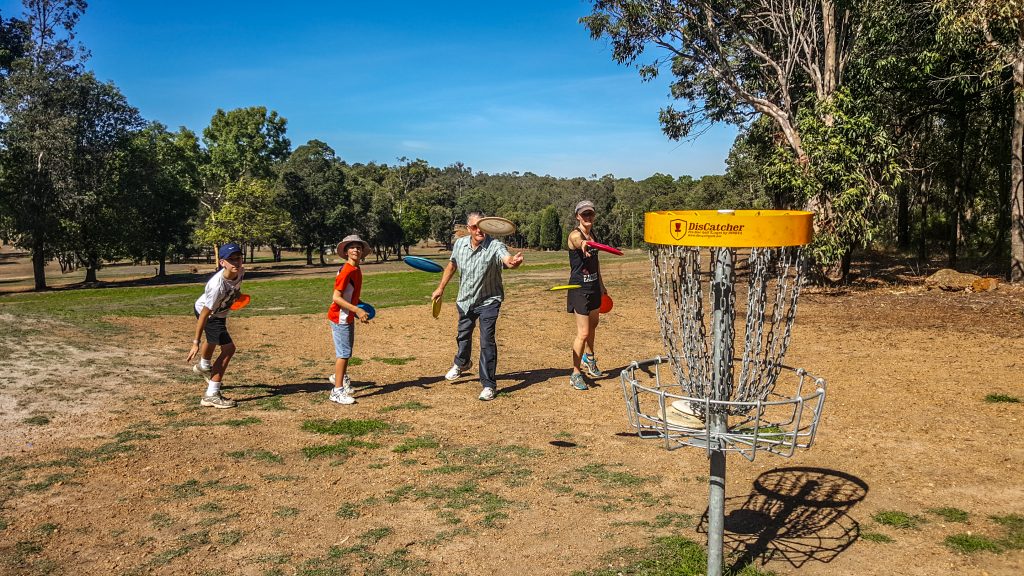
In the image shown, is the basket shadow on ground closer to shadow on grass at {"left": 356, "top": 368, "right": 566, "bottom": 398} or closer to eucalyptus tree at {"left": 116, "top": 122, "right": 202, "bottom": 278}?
shadow on grass at {"left": 356, "top": 368, "right": 566, "bottom": 398}

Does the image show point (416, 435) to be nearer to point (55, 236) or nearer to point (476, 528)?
point (476, 528)

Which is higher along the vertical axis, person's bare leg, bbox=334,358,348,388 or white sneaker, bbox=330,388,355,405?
person's bare leg, bbox=334,358,348,388

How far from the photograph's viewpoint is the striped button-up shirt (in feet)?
28.8

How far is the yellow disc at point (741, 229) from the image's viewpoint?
3316 millimetres

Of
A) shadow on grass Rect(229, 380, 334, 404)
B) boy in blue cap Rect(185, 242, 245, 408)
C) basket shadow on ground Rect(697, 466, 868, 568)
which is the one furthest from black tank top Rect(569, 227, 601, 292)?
boy in blue cap Rect(185, 242, 245, 408)

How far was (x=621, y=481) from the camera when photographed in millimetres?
6086

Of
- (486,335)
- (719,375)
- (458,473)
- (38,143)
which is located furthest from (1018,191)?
(38,143)

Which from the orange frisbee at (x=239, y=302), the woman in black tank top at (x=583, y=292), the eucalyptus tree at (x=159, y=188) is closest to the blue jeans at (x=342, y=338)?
the orange frisbee at (x=239, y=302)

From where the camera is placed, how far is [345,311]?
852 cm

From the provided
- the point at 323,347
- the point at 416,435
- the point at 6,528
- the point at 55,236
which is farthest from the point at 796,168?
the point at 55,236

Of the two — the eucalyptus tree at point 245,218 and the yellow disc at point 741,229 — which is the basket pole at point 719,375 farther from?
the eucalyptus tree at point 245,218

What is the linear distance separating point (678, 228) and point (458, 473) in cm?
377

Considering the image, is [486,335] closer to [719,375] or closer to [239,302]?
[239,302]

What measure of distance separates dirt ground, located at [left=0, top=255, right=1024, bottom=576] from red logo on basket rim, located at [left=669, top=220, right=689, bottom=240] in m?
2.45
